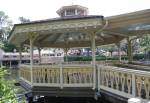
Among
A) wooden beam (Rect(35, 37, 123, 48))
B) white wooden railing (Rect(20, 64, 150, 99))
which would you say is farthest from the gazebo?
wooden beam (Rect(35, 37, 123, 48))

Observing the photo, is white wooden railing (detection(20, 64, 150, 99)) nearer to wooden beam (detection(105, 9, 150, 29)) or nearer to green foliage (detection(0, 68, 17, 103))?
wooden beam (detection(105, 9, 150, 29))

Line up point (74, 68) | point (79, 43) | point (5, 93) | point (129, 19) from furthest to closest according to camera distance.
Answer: point (79, 43) → point (74, 68) → point (129, 19) → point (5, 93)

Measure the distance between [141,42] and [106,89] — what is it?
40022mm

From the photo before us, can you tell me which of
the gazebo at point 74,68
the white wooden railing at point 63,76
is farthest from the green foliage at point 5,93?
the white wooden railing at point 63,76

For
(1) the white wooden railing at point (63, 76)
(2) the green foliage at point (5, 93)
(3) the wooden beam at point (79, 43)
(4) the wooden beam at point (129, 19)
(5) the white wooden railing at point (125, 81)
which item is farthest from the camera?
(3) the wooden beam at point (79, 43)

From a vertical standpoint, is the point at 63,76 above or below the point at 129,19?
below

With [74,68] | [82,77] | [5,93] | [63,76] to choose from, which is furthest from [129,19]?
[5,93]

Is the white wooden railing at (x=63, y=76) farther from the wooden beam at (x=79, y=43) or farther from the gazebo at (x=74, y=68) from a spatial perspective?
the wooden beam at (x=79, y=43)

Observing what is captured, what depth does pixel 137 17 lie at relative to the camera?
8.27m

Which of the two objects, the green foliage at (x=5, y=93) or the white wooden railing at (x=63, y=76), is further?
the white wooden railing at (x=63, y=76)

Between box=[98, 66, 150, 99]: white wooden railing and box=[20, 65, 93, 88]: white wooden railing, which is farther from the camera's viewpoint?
box=[20, 65, 93, 88]: white wooden railing

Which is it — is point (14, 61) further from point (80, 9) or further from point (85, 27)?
point (85, 27)

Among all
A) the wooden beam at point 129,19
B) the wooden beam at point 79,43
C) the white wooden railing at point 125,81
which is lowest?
the white wooden railing at point 125,81

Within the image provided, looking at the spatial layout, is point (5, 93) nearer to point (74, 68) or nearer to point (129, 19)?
point (129, 19)
